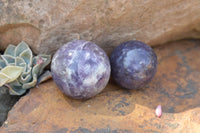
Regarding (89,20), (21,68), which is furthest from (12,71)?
(89,20)

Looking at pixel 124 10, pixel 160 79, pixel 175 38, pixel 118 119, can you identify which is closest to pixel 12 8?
pixel 124 10

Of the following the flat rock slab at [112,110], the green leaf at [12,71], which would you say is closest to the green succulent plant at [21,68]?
the green leaf at [12,71]

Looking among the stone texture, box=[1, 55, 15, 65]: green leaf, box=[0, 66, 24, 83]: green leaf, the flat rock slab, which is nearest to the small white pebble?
the flat rock slab

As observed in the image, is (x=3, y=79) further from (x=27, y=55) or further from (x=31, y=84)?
(x=27, y=55)

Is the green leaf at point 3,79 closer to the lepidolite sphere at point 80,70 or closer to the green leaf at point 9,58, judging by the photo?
the green leaf at point 9,58

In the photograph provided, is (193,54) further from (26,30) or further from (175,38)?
(26,30)

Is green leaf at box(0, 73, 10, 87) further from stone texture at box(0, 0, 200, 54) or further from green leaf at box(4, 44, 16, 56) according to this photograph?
stone texture at box(0, 0, 200, 54)
